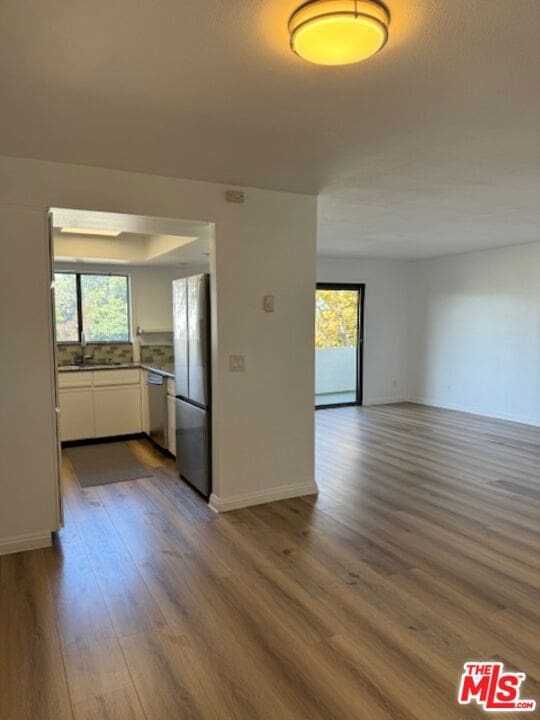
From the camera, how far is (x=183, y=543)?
316 centimetres

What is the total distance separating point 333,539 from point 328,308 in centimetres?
512

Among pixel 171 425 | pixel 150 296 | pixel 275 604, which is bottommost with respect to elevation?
pixel 275 604

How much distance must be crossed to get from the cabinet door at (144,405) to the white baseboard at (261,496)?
228 cm

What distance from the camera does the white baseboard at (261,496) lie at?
368 centimetres

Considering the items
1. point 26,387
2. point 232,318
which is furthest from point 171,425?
point 26,387

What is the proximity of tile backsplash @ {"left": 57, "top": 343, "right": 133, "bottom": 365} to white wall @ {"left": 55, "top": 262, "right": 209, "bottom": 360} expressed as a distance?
0.39 feet

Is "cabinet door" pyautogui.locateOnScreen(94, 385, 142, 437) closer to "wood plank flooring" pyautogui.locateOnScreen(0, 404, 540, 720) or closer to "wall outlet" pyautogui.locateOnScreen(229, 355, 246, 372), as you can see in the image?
"wood plank flooring" pyautogui.locateOnScreen(0, 404, 540, 720)

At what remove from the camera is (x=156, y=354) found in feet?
21.5

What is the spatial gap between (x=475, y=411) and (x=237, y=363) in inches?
195

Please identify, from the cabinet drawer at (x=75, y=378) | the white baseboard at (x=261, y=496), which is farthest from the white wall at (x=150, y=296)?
the white baseboard at (x=261, y=496)

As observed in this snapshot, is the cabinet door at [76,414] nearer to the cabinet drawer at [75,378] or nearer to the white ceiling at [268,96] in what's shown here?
the cabinet drawer at [75,378]

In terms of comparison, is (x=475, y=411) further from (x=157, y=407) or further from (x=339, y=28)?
(x=339, y=28)

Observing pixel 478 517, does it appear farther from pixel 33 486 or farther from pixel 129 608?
pixel 33 486

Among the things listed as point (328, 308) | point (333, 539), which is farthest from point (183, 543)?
point (328, 308)
